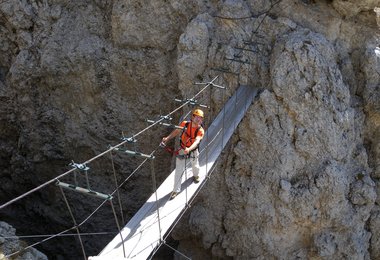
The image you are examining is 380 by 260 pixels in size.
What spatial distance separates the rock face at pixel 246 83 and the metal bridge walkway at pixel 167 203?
1.01 feet

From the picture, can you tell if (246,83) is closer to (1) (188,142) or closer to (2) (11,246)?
(1) (188,142)

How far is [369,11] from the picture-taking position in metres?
8.24

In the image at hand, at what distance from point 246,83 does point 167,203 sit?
297 centimetres

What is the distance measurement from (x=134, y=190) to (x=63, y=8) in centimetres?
449

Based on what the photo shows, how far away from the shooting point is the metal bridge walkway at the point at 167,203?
5738 mm

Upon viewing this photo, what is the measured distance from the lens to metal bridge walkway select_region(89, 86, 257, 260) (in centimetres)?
574

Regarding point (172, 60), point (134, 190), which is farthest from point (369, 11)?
point (134, 190)

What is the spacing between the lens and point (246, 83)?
8336 millimetres

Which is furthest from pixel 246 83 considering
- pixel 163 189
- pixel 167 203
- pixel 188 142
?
pixel 167 203

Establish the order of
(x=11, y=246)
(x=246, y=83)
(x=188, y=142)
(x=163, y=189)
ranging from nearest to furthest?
1. (x=188, y=142)
2. (x=11, y=246)
3. (x=163, y=189)
4. (x=246, y=83)

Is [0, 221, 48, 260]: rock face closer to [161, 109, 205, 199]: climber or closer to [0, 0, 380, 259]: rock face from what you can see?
[161, 109, 205, 199]: climber

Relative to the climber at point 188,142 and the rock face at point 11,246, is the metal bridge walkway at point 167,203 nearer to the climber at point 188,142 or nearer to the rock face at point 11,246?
the climber at point 188,142

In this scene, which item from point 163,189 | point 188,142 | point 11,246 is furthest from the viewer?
point 163,189

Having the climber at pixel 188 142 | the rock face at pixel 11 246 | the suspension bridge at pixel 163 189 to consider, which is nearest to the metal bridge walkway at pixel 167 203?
the suspension bridge at pixel 163 189
